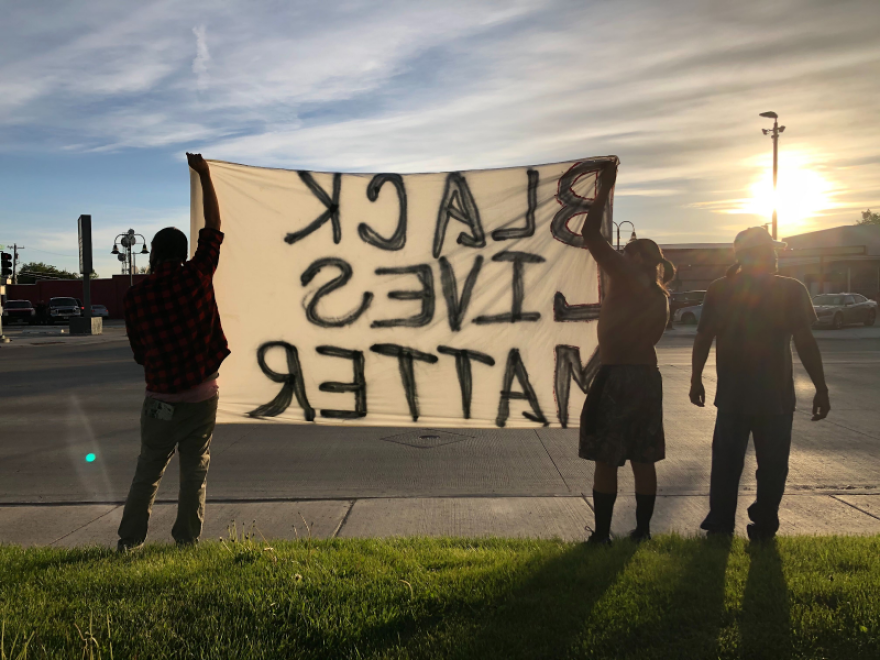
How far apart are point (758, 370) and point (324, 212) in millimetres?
2681

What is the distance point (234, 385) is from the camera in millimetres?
4504

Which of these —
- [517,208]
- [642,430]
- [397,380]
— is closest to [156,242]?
[397,380]

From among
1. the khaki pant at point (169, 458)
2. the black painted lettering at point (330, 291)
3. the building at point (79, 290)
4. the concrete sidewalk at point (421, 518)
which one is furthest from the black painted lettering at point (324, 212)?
the building at point (79, 290)

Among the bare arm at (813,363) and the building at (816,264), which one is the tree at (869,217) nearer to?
the building at (816,264)

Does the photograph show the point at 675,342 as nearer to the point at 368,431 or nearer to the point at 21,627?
the point at 368,431

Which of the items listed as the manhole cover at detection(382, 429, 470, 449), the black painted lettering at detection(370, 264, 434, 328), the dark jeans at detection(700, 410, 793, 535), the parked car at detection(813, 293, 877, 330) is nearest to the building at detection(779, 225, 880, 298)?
the parked car at detection(813, 293, 877, 330)

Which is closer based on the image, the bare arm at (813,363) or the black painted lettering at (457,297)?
the bare arm at (813,363)

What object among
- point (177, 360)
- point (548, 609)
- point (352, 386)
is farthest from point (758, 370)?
point (177, 360)

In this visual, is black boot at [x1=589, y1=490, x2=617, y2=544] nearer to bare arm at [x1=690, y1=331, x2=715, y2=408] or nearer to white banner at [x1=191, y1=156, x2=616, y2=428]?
white banner at [x1=191, y1=156, x2=616, y2=428]

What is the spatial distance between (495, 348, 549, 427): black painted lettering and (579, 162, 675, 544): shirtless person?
62cm

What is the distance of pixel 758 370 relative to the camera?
399 cm

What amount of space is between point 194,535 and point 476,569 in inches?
62.8

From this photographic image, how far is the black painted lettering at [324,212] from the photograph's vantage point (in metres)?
4.53

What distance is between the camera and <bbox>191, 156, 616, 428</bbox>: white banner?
4.46 meters
